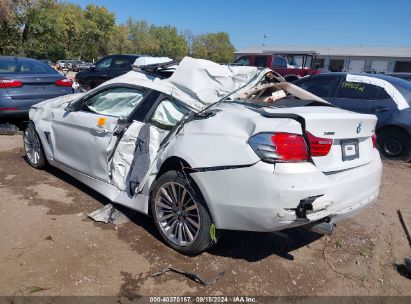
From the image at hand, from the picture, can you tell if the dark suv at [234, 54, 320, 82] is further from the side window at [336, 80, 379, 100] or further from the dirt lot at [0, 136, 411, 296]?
the dirt lot at [0, 136, 411, 296]

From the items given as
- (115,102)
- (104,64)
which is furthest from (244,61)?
(115,102)

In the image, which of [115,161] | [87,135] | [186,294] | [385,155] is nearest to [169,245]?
[186,294]

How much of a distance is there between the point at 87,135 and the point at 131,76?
2.71 feet

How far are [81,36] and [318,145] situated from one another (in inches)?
2712

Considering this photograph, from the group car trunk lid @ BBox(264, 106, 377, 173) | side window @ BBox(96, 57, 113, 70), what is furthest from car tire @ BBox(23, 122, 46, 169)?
side window @ BBox(96, 57, 113, 70)

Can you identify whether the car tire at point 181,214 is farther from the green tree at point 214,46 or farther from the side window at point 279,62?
the green tree at point 214,46

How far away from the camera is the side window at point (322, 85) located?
7.39 metres

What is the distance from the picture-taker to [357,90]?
7.11 m

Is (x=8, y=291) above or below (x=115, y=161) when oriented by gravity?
below

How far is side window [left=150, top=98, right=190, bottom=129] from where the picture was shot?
12.4ft

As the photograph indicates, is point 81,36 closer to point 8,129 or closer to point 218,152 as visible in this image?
point 8,129

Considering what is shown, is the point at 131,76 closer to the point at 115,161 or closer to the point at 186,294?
the point at 115,161

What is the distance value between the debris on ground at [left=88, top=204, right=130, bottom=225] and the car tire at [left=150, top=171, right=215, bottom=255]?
0.57 meters

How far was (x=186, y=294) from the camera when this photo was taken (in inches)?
114
